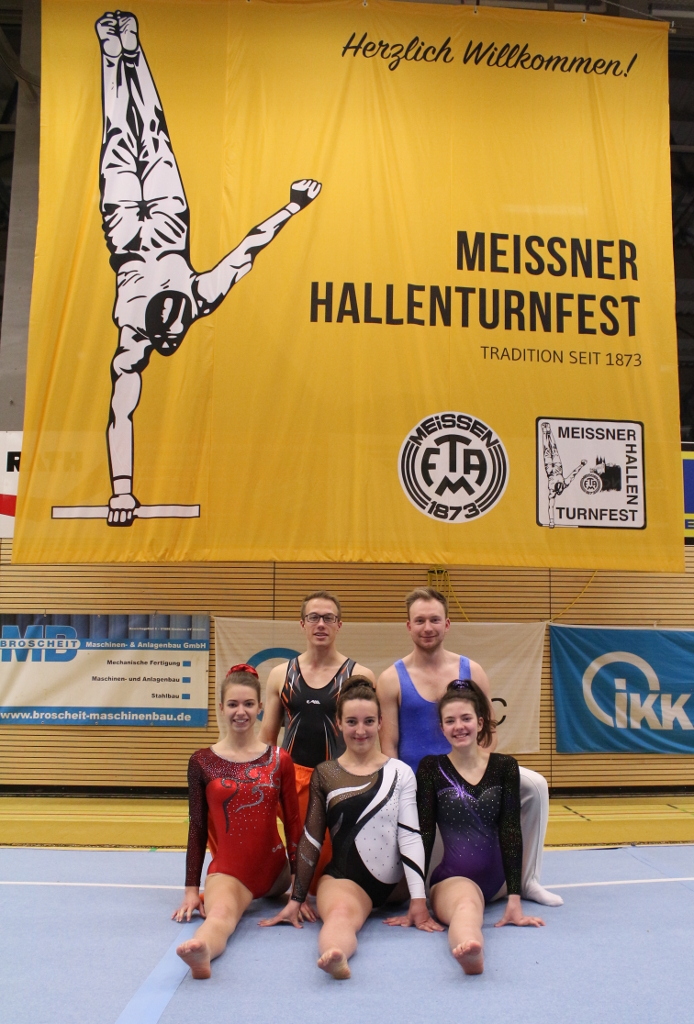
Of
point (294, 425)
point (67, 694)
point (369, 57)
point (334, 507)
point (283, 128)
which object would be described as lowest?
point (67, 694)

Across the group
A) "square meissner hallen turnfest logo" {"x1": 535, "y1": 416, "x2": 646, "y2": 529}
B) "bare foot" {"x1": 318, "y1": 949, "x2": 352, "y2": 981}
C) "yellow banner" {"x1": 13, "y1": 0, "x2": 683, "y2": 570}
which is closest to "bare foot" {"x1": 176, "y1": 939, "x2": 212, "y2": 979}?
"bare foot" {"x1": 318, "y1": 949, "x2": 352, "y2": 981}

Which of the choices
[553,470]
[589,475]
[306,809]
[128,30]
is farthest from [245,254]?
[306,809]

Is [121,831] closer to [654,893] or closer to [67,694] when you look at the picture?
[67,694]

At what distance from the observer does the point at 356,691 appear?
2969 mm

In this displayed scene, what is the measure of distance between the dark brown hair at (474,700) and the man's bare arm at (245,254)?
3334 mm

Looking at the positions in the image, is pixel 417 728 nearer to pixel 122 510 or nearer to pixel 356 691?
pixel 356 691

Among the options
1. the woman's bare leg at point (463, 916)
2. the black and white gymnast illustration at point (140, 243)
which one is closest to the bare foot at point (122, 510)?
the black and white gymnast illustration at point (140, 243)

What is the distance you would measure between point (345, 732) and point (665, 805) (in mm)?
3951

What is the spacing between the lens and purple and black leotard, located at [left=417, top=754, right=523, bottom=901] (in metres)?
2.95

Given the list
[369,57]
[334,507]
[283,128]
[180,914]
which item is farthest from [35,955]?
[369,57]

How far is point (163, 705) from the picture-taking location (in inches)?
234

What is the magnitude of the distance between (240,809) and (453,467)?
9.29ft

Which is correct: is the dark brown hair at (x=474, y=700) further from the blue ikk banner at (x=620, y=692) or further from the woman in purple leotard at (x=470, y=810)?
the blue ikk banner at (x=620, y=692)

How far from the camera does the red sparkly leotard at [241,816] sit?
302 centimetres
